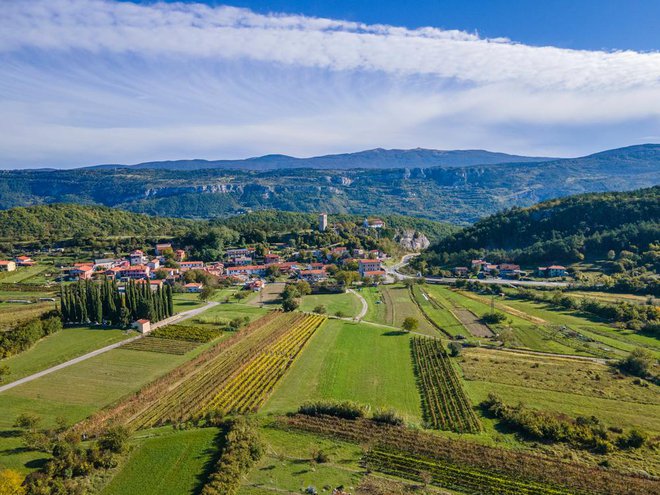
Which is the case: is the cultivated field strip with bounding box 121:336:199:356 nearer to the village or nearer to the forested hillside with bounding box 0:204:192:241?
the village

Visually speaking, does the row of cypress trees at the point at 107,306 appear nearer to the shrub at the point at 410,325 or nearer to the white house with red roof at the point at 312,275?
the shrub at the point at 410,325

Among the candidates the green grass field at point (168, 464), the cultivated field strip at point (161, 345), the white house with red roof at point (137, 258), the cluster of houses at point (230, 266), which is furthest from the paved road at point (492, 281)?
the green grass field at point (168, 464)

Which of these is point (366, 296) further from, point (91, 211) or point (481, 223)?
point (91, 211)

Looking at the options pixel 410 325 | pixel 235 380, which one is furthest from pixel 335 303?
pixel 235 380

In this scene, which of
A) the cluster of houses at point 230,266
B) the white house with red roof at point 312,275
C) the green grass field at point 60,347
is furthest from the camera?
the white house with red roof at point 312,275

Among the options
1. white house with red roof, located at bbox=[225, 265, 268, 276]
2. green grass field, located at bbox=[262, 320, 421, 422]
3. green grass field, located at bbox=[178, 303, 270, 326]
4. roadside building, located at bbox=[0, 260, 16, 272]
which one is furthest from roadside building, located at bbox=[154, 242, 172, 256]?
green grass field, located at bbox=[262, 320, 421, 422]

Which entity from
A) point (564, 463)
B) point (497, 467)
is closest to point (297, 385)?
point (497, 467)
